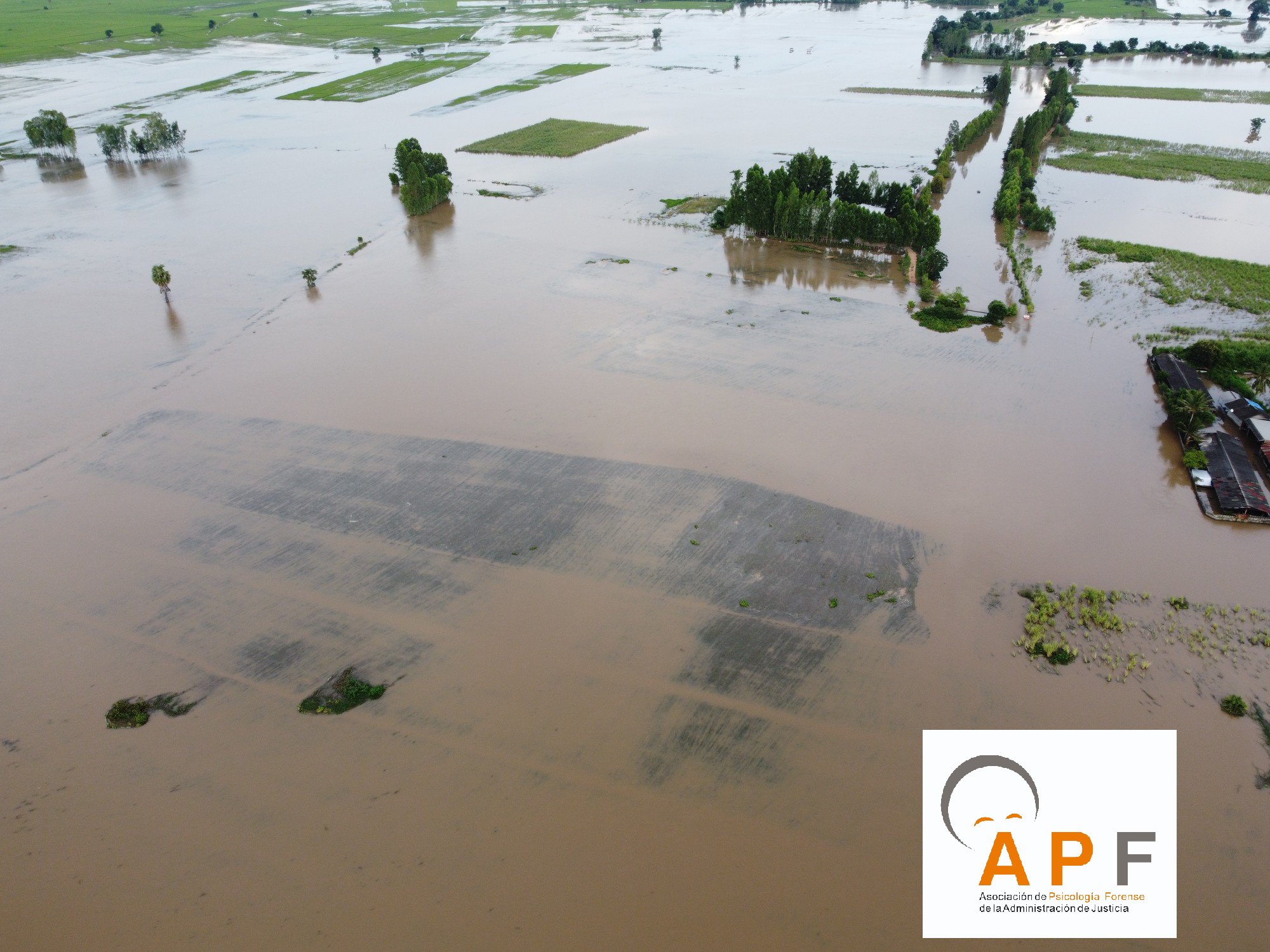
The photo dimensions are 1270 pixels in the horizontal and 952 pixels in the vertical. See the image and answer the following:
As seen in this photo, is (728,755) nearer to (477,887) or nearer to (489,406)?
(477,887)

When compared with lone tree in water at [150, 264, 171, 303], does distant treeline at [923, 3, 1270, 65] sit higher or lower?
higher

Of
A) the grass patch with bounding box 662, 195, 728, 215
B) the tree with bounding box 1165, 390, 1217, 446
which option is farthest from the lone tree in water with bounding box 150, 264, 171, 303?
the tree with bounding box 1165, 390, 1217, 446

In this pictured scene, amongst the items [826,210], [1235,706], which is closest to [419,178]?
[826,210]

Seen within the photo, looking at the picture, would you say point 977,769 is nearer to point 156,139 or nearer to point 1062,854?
point 1062,854

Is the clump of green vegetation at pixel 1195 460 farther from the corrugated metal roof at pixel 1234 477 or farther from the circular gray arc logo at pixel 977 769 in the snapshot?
the circular gray arc logo at pixel 977 769

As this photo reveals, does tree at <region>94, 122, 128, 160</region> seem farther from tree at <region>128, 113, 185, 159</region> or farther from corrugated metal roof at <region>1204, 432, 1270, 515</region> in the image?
corrugated metal roof at <region>1204, 432, 1270, 515</region>

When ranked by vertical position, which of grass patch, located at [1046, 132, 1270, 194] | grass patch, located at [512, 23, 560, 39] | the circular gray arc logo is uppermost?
grass patch, located at [512, 23, 560, 39]

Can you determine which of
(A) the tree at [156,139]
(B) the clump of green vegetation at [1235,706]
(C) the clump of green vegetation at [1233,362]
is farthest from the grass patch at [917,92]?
(B) the clump of green vegetation at [1235,706]
